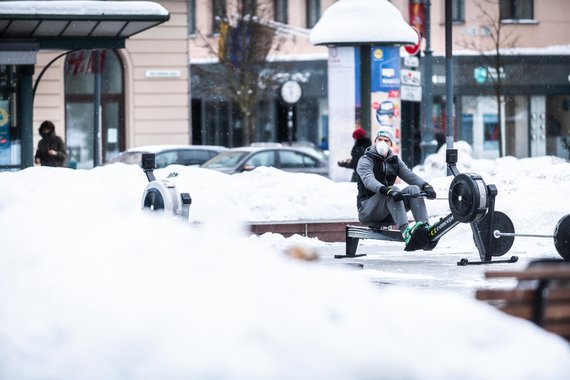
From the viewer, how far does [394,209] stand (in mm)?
15750

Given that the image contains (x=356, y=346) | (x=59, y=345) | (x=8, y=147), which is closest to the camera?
(x=356, y=346)

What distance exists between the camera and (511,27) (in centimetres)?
5134

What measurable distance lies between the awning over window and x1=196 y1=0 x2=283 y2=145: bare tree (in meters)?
23.1

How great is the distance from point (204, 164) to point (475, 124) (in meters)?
24.6

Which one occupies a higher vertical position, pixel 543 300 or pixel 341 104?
pixel 341 104

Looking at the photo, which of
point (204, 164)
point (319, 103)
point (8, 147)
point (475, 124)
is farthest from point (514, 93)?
point (8, 147)

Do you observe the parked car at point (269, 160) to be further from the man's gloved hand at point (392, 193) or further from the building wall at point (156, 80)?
the man's gloved hand at point (392, 193)

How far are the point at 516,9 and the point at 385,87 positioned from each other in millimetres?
27363

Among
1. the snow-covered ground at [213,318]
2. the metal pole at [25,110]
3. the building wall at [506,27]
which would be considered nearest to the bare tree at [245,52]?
the building wall at [506,27]

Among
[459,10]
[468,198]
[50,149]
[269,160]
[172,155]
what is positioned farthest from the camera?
[459,10]

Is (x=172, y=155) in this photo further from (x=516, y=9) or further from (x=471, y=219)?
(x=516, y=9)

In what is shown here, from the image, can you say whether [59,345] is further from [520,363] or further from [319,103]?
[319,103]

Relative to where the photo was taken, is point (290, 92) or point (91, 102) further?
point (290, 92)

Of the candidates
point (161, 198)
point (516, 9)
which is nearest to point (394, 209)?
point (161, 198)
